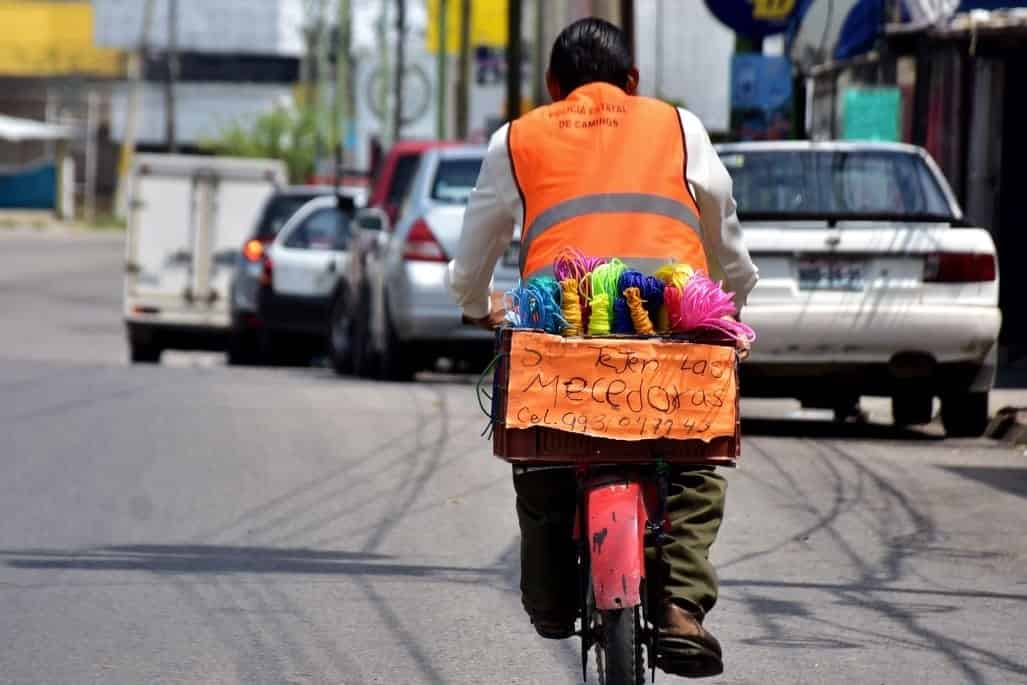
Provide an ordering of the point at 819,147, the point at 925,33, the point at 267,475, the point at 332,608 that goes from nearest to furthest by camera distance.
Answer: the point at 332,608 < the point at 267,475 < the point at 819,147 < the point at 925,33

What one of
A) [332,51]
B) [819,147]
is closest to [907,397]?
[819,147]

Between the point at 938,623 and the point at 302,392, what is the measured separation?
26.0 ft

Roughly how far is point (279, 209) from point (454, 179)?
8011 mm

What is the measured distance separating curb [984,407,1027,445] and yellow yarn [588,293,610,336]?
803 centimetres

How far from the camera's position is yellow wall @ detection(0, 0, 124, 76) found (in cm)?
8838

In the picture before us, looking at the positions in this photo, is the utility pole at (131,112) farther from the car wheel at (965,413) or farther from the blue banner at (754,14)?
the car wheel at (965,413)

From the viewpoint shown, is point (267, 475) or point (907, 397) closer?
point (267, 475)

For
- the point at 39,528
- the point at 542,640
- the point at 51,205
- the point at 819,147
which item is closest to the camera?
the point at 542,640

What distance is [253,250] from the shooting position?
897 inches

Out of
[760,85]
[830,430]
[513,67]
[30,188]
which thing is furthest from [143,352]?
[30,188]

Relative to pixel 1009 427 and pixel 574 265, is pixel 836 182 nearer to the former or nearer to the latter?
pixel 1009 427

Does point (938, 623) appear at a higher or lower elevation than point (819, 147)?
lower

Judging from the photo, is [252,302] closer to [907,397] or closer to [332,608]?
[907,397]

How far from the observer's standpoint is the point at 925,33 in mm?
19125
